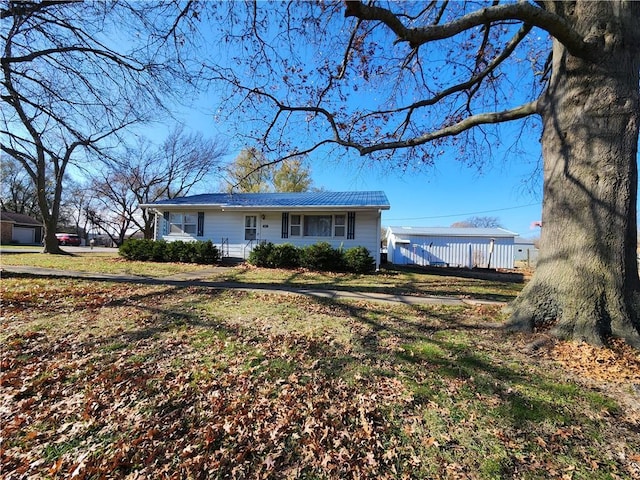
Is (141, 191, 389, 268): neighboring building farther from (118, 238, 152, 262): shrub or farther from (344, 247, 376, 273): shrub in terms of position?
(118, 238, 152, 262): shrub

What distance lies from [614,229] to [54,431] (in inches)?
258

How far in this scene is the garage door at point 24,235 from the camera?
3403cm

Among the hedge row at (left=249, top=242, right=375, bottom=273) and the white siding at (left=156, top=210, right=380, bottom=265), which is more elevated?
the white siding at (left=156, top=210, right=380, bottom=265)

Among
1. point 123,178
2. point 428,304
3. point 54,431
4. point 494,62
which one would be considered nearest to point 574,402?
point 428,304

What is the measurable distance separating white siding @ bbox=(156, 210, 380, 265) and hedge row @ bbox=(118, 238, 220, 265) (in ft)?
5.32

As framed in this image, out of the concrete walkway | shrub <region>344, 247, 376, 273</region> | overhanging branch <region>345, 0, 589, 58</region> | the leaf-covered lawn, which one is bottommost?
the leaf-covered lawn

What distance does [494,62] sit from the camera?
663 cm

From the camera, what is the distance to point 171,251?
→ 13.4m

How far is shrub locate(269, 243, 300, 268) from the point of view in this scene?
12.2 m

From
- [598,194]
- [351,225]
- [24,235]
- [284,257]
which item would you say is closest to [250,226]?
[284,257]

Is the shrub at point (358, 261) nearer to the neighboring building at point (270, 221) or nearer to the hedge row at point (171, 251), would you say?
the neighboring building at point (270, 221)

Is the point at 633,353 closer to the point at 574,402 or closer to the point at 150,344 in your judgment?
the point at 574,402

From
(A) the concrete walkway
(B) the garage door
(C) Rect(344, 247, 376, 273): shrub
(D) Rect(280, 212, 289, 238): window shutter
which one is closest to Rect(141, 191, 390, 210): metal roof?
(D) Rect(280, 212, 289, 238): window shutter

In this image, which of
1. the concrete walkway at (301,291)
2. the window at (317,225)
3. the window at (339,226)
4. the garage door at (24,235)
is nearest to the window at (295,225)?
the window at (317,225)
